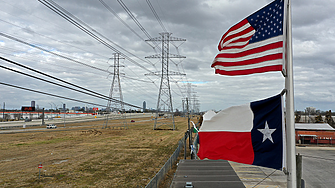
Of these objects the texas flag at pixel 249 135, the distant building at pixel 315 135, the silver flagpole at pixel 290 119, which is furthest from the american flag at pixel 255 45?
the distant building at pixel 315 135

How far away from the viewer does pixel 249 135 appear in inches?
281

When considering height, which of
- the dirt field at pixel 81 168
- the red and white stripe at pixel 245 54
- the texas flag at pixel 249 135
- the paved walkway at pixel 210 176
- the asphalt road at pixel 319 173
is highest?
the red and white stripe at pixel 245 54

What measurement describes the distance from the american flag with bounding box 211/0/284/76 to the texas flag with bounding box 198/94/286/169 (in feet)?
3.02

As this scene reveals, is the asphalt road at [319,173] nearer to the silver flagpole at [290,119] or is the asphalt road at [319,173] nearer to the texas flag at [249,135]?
the texas flag at [249,135]

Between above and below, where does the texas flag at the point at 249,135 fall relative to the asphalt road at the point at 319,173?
above

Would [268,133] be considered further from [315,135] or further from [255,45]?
[315,135]

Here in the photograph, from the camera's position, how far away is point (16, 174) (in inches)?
925

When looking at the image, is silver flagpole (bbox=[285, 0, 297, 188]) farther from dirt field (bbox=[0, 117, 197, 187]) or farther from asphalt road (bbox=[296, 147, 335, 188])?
asphalt road (bbox=[296, 147, 335, 188])

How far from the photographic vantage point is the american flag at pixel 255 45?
20.2 feet

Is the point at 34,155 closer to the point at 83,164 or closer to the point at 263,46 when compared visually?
the point at 83,164

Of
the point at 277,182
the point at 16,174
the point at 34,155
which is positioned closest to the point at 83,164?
the point at 16,174

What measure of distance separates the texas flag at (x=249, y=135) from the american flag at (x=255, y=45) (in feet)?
3.02

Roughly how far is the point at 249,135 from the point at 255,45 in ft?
8.20

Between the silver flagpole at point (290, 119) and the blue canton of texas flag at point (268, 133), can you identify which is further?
the blue canton of texas flag at point (268, 133)
